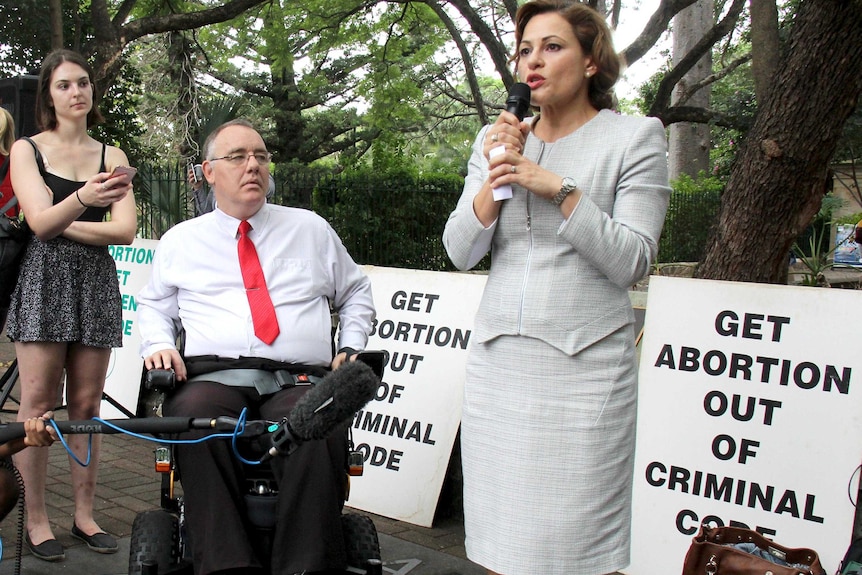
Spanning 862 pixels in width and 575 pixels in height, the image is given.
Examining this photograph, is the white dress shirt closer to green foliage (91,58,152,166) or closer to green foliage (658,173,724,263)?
green foliage (91,58,152,166)

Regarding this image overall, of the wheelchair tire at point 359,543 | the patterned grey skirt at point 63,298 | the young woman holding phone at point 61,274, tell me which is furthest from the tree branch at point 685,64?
the wheelchair tire at point 359,543

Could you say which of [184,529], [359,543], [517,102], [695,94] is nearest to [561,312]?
[517,102]

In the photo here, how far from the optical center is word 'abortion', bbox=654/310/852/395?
12.5 ft

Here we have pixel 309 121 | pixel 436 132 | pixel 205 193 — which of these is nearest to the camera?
pixel 205 193

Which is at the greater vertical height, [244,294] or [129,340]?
[244,294]

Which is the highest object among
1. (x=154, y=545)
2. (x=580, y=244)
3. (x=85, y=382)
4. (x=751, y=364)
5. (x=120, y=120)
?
(x=120, y=120)

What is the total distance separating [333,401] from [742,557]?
1.55 m

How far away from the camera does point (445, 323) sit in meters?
5.23

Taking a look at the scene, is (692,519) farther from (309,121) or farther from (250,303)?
(309,121)

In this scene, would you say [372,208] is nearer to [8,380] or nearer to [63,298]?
[8,380]

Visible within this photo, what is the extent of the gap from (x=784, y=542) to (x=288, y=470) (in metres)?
2.27

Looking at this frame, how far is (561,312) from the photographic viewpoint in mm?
2379

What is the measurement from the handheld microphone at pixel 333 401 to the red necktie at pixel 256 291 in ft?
2.93

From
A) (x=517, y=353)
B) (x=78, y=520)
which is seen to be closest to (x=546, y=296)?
(x=517, y=353)
